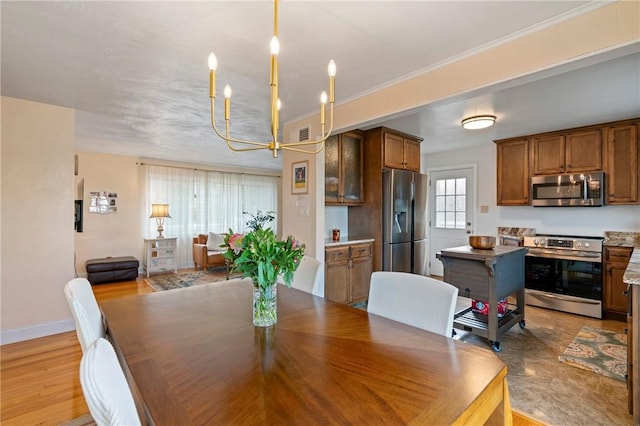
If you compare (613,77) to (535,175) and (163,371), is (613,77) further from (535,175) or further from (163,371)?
(163,371)

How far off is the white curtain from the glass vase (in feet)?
19.3

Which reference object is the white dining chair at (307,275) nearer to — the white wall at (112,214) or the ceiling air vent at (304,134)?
the ceiling air vent at (304,134)

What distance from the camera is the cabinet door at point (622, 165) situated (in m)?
3.54

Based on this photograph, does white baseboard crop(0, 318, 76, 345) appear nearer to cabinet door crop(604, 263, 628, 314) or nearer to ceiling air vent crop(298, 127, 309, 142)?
ceiling air vent crop(298, 127, 309, 142)

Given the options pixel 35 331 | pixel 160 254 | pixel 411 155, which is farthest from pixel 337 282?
pixel 160 254

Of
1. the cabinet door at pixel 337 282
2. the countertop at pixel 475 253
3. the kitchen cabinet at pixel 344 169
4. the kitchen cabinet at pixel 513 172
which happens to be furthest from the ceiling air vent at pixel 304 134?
the kitchen cabinet at pixel 513 172

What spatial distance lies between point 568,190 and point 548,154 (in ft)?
1.86

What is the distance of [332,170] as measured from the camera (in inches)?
155

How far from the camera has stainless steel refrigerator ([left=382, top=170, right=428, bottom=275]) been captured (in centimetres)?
401

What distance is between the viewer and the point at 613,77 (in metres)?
2.54

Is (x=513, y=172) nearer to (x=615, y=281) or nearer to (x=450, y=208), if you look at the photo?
(x=450, y=208)

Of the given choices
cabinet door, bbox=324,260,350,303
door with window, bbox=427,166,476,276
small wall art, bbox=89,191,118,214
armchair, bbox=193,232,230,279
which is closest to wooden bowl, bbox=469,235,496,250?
cabinet door, bbox=324,260,350,303

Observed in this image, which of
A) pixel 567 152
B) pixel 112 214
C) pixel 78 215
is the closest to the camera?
pixel 567 152

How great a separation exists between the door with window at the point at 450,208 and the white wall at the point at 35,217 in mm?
5604
